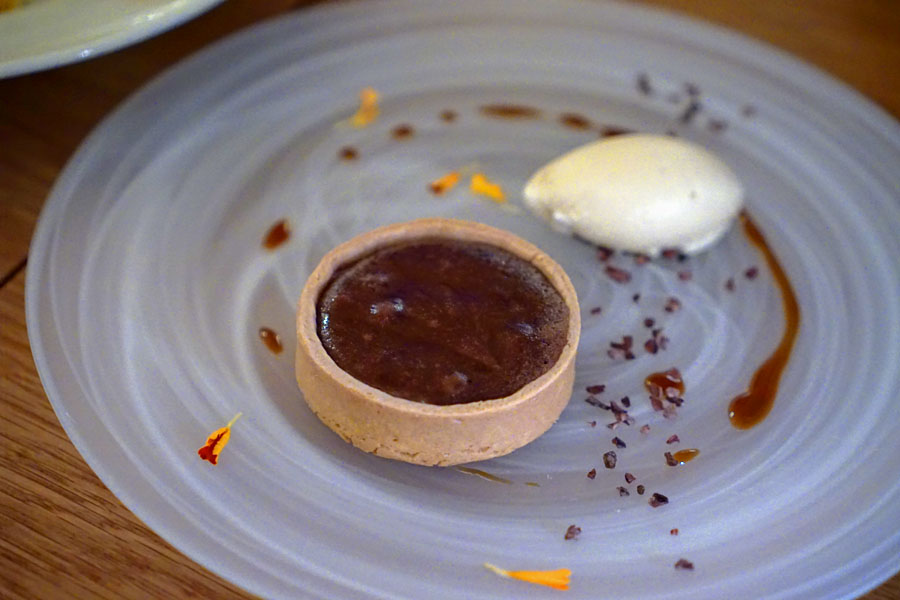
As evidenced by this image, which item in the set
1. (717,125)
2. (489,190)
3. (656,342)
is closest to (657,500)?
(656,342)

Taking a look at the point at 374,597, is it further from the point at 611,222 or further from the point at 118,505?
the point at 611,222

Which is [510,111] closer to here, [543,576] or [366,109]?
[366,109]

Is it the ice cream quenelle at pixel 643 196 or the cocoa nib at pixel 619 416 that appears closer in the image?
the cocoa nib at pixel 619 416

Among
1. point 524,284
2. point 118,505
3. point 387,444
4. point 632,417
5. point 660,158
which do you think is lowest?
point 118,505

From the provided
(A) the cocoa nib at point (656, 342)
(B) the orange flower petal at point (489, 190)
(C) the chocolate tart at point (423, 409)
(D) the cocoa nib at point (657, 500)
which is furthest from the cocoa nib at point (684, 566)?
(B) the orange flower petal at point (489, 190)

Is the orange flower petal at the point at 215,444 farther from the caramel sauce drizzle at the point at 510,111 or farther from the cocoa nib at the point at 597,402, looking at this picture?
the caramel sauce drizzle at the point at 510,111

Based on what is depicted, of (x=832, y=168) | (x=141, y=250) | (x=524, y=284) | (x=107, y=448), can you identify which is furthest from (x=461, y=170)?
(x=107, y=448)

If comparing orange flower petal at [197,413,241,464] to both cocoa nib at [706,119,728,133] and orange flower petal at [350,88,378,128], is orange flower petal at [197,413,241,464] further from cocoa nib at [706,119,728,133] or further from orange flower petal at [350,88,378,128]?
cocoa nib at [706,119,728,133]
